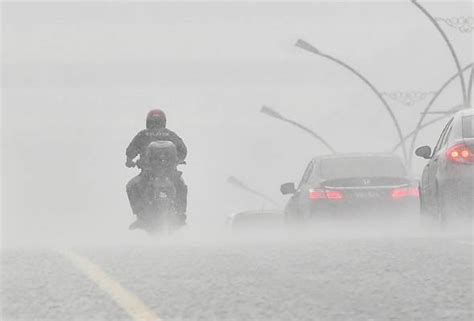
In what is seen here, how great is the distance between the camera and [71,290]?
9367mm

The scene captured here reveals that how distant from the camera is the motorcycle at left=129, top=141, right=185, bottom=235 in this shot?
17.6 metres

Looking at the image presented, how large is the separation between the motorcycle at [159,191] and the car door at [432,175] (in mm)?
3529

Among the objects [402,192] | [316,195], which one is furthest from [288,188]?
[402,192]

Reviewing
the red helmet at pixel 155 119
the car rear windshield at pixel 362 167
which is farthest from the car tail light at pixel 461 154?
the red helmet at pixel 155 119

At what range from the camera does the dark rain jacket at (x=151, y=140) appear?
708 inches

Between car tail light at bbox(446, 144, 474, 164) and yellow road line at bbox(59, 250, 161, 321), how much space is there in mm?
5757

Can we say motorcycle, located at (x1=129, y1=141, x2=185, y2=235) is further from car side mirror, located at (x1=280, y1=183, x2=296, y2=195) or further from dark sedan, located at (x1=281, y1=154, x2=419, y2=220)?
car side mirror, located at (x1=280, y1=183, x2=296, y2=195)

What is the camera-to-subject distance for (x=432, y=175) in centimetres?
1722

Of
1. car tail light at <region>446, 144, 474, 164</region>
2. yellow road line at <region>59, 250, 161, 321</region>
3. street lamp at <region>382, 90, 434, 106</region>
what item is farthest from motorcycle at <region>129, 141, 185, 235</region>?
street lamp at <region>382, 90, 434, 106</region>

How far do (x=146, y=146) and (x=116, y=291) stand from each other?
29.7 feet

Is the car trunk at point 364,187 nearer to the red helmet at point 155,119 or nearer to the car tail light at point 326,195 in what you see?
the car tail light at point 326,195

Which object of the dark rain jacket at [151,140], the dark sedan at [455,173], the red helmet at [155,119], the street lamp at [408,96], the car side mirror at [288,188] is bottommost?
the dark sedan at [455,173]

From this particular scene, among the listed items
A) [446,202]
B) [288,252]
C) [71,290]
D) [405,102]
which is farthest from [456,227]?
[405,102]

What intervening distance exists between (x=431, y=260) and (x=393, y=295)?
226 centimetres
